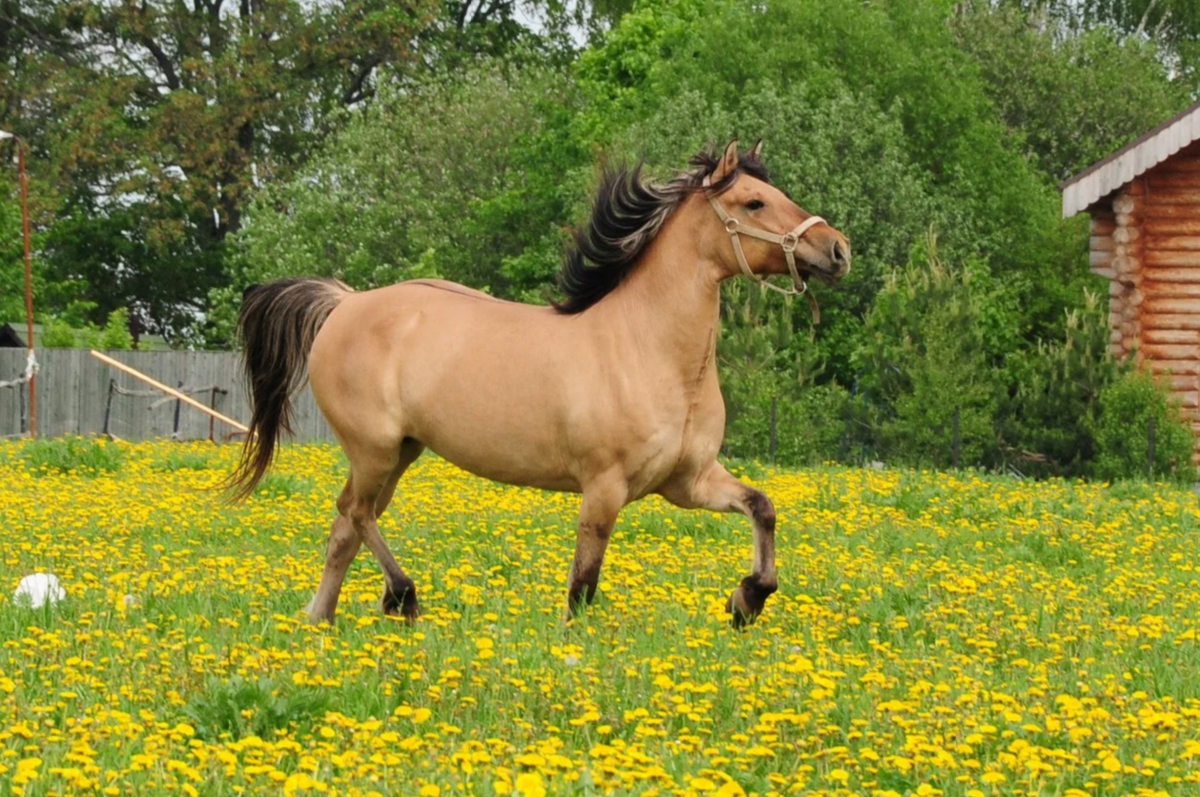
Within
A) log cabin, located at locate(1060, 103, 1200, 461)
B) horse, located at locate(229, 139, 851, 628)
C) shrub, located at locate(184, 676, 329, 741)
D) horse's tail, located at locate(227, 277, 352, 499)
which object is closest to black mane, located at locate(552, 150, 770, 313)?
horse, located at locate(229, 139, 851, 628)

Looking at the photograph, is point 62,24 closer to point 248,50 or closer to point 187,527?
point 248,50

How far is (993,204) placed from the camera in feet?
130

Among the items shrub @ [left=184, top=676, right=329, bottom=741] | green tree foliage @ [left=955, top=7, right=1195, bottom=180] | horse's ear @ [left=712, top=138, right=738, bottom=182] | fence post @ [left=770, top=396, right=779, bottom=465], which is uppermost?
green tree foliage @ [left=955, top=7, right=1195, bottom=180]

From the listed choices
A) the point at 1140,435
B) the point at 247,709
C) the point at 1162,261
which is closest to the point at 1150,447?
the point at 1140,435

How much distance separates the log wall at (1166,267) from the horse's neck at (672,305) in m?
16.3

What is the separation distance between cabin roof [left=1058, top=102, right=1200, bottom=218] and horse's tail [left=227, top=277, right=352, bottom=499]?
15268 millimetres

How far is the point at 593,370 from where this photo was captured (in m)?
8.58

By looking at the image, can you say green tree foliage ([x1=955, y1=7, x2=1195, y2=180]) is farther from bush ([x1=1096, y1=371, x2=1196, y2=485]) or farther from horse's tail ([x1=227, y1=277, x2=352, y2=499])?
horse's tail ([x1=227, y1=277, x2=352, y2=499])

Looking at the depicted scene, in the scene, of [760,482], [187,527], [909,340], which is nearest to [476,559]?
[187,527]

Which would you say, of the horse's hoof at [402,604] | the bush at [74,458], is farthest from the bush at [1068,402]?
the horse's hoof at [402,604]

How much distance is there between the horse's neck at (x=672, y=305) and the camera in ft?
28.1

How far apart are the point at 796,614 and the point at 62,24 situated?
4500cm

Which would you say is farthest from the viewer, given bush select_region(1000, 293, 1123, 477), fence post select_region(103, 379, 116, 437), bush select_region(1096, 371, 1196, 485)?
fence post select_region(103, 379, 116, 437)

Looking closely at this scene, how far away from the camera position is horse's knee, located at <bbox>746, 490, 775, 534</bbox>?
8.50 meters
